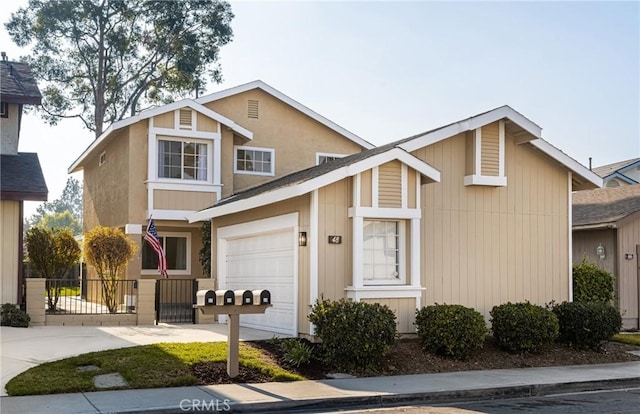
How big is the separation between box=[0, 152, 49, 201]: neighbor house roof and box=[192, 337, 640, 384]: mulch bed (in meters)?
6.91

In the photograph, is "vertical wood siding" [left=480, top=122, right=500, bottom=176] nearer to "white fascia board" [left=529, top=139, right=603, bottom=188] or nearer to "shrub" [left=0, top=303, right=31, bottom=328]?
"white fascia board" [left=529, top=139, right=603, bottom=188]

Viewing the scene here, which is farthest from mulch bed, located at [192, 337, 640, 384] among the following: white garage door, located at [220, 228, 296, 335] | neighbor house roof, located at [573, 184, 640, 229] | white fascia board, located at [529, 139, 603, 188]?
neighbor house roof, located at [573, 184, 640, 229]

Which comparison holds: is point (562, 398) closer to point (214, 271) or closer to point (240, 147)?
point (214, 271)

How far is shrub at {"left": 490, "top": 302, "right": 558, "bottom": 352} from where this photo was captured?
1408 cm

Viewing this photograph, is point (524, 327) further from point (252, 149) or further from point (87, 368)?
point (252, 149)

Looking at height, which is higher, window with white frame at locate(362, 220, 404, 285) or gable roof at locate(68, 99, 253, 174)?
gable roof at locate(68, 99, 253, 174)

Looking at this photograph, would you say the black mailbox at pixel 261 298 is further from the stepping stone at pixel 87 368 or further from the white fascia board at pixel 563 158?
the white fascia board at pixel 563 158

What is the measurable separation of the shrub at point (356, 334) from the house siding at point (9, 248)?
8.66 m

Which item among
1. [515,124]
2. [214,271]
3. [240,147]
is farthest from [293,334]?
[240,147]

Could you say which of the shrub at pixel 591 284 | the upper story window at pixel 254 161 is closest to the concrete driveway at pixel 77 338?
the shrub at pixel 591 284

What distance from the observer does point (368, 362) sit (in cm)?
1246

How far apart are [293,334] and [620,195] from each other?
532 inches

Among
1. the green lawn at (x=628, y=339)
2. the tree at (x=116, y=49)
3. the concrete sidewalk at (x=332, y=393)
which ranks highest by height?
the tree at (x=116, y=49)

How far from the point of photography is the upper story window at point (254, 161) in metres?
25.4
